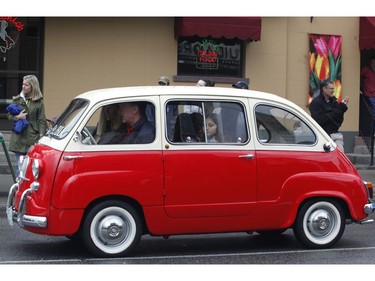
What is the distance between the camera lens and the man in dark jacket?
35.8 feet

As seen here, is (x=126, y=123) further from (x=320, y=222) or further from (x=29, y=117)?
(x=29, y=117)

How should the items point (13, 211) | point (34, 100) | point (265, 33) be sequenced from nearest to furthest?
point (13, 211), point (34, 100), point (265, 33)

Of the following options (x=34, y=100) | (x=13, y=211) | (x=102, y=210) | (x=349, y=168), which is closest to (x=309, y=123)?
(x=349, y=168)

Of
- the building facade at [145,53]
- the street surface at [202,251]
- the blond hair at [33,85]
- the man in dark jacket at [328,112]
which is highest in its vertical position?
the building facade at [145,53]

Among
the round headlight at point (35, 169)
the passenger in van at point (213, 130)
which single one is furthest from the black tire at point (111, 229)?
the passenger in van at point (213, 130)

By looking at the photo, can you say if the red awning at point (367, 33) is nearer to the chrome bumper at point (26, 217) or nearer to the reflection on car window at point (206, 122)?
the reflection on car window at point (206, 122)

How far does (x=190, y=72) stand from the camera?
1612 cm

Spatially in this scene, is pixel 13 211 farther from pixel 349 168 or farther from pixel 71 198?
pixel 349 168

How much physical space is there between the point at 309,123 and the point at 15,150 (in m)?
4.96

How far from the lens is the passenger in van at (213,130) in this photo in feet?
25.0

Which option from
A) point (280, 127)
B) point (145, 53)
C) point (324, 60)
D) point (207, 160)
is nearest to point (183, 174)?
point (207, 160)

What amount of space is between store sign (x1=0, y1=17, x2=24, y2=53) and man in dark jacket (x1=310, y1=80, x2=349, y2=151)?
7.03m

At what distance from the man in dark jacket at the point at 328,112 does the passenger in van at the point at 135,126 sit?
419 centimetres

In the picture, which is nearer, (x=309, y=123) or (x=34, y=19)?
(x=309, y=123)
